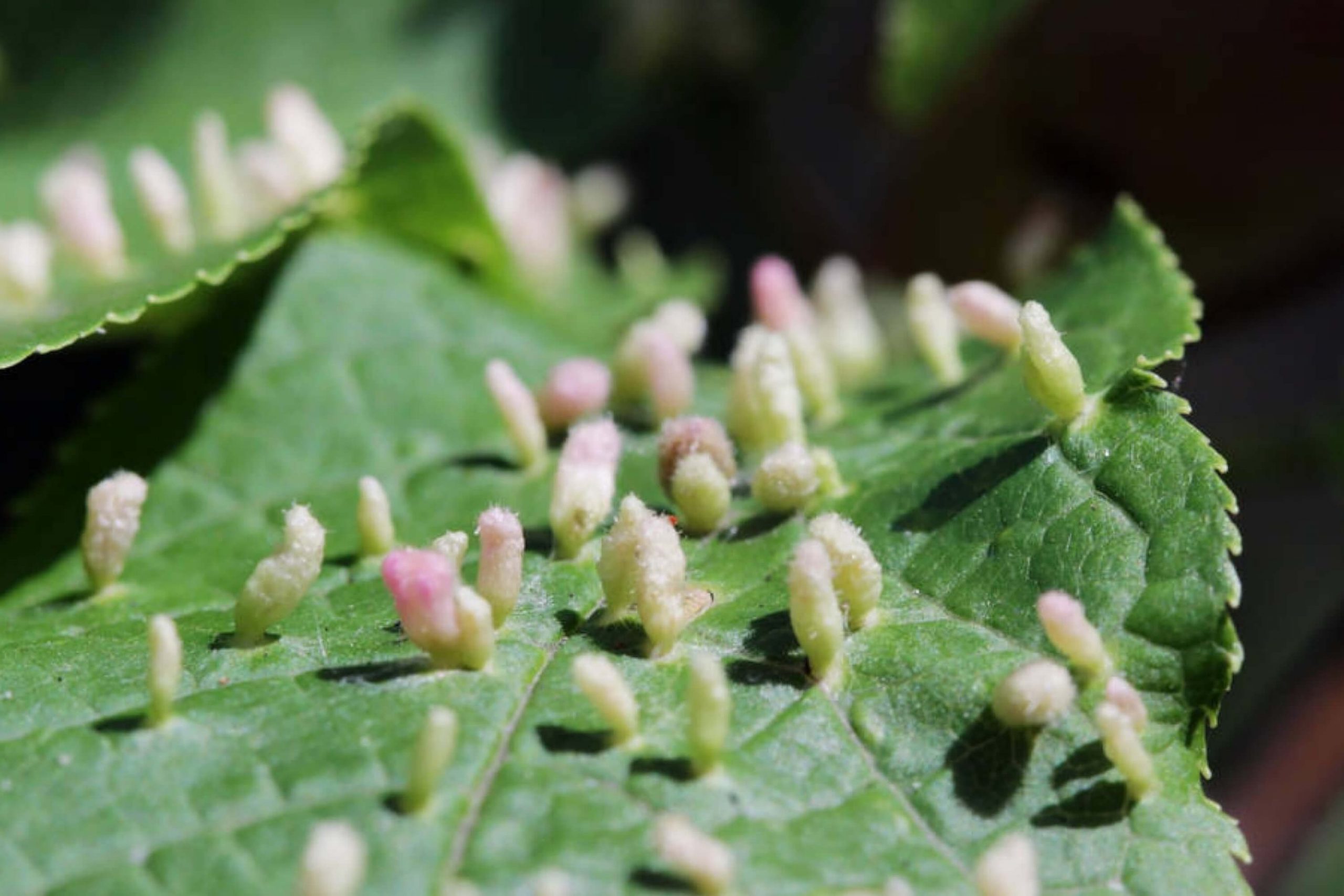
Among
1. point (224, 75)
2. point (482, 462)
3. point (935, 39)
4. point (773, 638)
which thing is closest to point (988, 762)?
point (773, 638)

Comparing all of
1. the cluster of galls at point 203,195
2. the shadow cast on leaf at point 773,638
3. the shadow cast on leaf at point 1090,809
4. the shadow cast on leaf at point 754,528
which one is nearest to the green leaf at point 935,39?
the cluster of galls at point 203,195

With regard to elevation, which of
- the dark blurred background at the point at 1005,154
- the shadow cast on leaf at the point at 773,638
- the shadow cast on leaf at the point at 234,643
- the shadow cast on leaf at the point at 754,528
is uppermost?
the dark blurred background at the point at 1005,154

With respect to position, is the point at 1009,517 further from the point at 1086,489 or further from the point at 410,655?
the point at 410,655

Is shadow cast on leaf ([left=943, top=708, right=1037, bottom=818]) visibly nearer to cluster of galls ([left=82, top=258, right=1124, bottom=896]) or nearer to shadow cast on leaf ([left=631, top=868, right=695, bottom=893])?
cluster of galls ([left=82, top=258, right=1124, bottom=896])

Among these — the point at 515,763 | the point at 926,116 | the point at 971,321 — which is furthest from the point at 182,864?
the point at 926,116

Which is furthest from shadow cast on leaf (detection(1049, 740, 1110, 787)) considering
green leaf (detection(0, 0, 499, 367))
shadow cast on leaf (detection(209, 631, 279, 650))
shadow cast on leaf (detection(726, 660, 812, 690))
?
green leaf (detection(0, 0, 499, 367))

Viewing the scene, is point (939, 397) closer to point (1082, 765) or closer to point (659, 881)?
point (1082, 765)

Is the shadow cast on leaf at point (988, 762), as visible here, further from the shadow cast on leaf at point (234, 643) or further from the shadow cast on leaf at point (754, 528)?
the shadow cast on leaf at point (234, 643)
